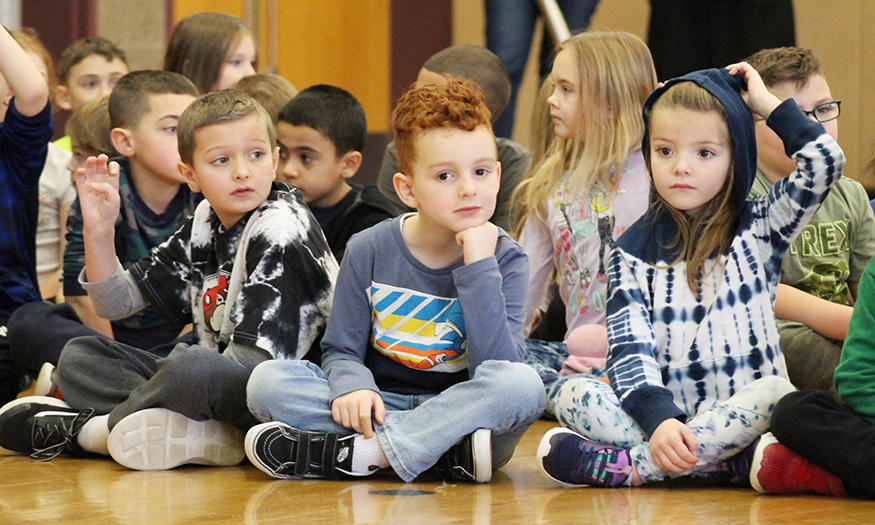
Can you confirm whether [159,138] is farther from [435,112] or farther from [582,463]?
[582,463]

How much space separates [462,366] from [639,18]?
2863mm

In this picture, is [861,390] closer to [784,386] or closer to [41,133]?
[784,386]

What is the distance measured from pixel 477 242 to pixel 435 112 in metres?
0.21

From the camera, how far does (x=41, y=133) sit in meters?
2.11

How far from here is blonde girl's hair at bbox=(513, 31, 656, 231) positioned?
6.77 ft

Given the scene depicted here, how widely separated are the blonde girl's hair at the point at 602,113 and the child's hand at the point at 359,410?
2.56 feet

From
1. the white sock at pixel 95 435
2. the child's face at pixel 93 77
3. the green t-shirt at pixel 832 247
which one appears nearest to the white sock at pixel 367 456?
the white sock at pixel 95 435

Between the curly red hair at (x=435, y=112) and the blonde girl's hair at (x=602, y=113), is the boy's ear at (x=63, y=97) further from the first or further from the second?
the curly red hair at (x=435, y=112)

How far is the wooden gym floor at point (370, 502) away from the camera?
1.19 m

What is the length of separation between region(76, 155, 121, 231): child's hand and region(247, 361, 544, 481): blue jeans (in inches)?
18.3

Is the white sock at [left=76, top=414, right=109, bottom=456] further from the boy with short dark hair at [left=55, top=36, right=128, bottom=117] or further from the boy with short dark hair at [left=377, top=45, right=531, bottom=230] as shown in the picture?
the boy with short dark hair at [left=55, top=36, right=128, bottom=117]

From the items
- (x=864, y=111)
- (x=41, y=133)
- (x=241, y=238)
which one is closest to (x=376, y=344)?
(x=241, y=238)

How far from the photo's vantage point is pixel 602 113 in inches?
81.7

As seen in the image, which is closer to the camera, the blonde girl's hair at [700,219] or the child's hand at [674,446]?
the child's hand at [674,446]
